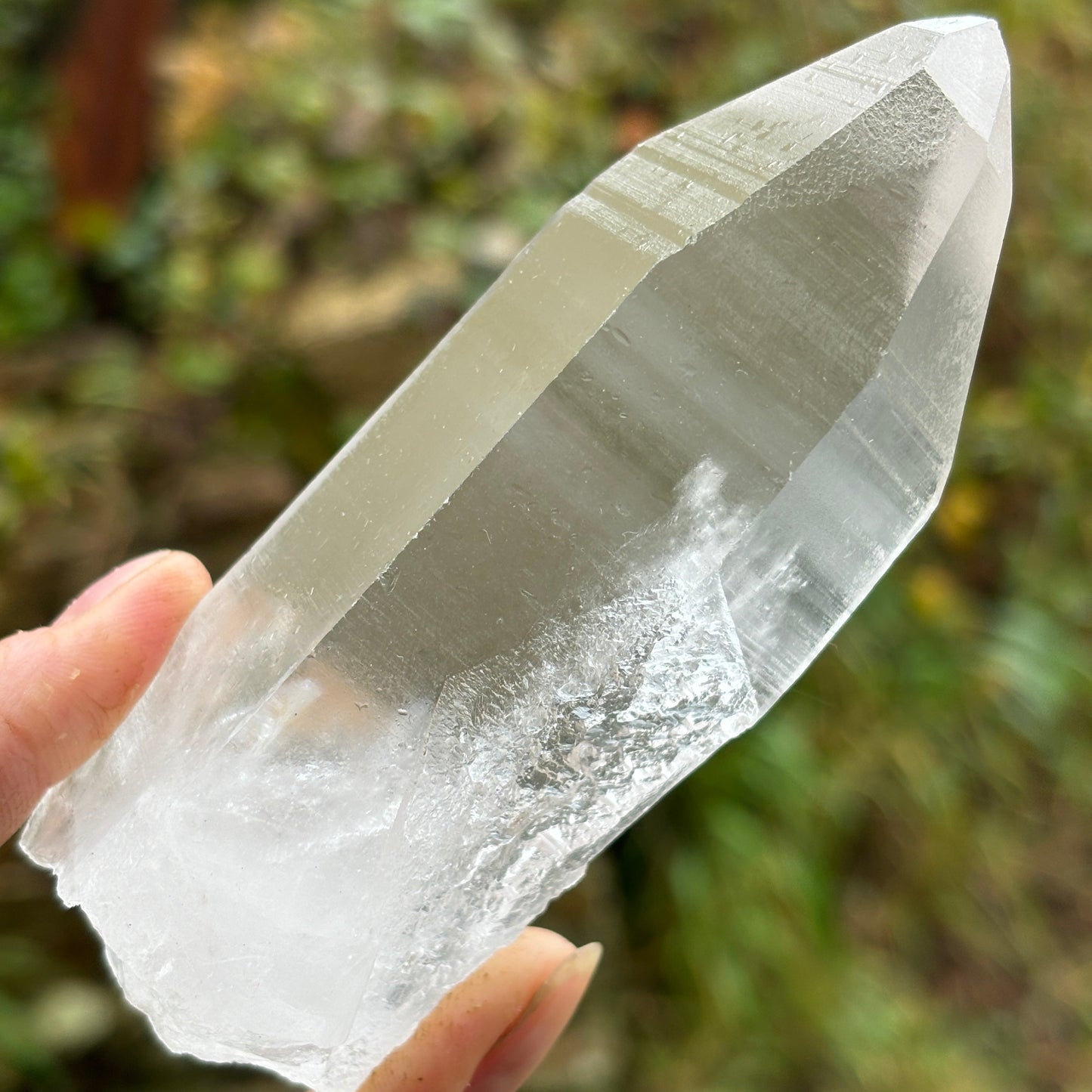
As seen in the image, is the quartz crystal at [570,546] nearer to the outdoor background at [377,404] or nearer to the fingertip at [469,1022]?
the fingertip at [469,1022]

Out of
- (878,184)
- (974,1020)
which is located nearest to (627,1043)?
(974,1020)

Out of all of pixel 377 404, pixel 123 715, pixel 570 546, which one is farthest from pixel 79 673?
pixel 377 404

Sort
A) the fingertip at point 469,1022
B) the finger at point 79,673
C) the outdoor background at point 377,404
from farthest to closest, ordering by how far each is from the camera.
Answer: the outdoor background at point 377,404, the fingertip at point 469,1022, the finger at point 79,673

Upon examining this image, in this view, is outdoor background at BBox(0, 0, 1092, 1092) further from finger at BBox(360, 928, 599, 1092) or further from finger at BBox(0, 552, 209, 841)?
finger at BBox(0, 552, 209, 841)

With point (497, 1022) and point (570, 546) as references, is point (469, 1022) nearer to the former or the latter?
point (497, 1022)

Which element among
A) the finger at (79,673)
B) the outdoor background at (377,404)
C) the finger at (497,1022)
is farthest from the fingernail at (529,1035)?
the outdoor background at (377,404)

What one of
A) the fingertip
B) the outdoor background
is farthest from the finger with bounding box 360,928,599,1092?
the outdoor background
